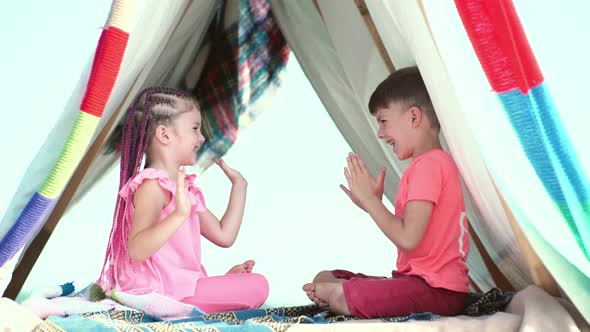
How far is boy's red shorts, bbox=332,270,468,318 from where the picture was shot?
232 centimetres

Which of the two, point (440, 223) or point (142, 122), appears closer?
point (440, 223)

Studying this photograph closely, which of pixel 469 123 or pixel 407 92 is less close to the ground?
pixel 407 92

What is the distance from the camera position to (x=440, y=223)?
244 centimetres

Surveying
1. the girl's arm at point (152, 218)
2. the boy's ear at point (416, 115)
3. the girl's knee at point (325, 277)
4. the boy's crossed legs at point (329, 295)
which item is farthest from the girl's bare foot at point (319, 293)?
the boy's ear at point (416, 115)

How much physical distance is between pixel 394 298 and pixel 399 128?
58 cm

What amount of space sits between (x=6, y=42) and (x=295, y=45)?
8.63 feet

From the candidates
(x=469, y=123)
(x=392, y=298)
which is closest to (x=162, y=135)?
(x=392, y=298)

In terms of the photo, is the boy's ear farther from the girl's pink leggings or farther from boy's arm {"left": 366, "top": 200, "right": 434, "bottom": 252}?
the girl's pink leggings

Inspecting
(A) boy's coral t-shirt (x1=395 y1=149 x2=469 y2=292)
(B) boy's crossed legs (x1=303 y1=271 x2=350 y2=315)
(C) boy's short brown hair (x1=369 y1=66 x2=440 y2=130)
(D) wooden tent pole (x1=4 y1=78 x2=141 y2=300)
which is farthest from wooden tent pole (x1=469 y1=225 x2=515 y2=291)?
(D) wooden tent pole (x1=4 y1=78 x2=141 y2=300)

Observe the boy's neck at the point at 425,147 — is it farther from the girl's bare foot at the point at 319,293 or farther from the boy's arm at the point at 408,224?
the girl's bare foot at the point at 319,293

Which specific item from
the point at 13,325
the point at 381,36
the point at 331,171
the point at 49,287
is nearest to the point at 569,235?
the point at 381,36

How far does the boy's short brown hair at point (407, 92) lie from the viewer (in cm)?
257

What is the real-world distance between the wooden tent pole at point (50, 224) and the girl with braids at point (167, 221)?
0.34 feet

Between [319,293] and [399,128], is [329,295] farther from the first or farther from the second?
[399,128]
